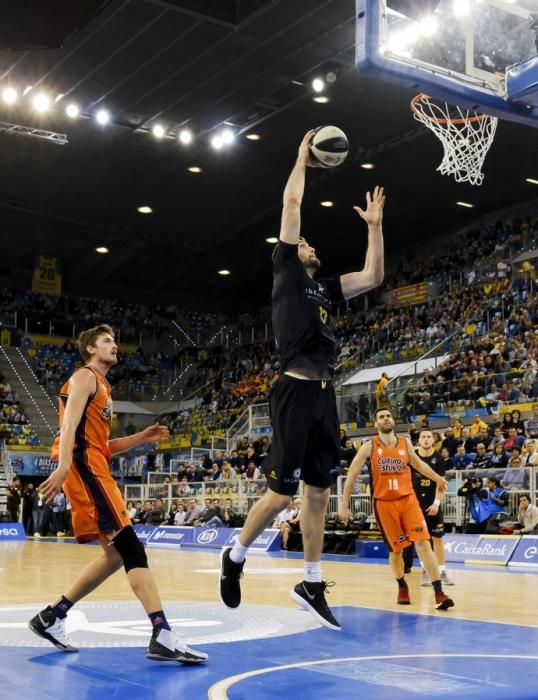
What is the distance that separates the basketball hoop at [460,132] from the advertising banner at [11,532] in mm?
18466

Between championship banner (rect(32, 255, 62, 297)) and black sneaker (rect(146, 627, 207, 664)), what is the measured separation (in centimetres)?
3549

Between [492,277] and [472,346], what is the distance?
4415mm

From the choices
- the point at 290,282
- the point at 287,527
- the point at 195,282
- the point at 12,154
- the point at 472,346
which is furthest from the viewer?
the point at 195,282

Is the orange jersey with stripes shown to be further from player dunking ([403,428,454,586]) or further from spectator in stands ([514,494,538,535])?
spectator in stands ([514,494,538,535])

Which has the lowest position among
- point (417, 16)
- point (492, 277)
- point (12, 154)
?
point (417, 16)

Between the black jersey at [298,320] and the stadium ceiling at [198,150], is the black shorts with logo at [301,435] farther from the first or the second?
the stadium ceiling at [198,150]

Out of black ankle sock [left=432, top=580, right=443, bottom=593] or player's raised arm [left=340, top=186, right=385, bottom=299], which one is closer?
player's raised arm [left=340, top=186, right=385, bottom=299]

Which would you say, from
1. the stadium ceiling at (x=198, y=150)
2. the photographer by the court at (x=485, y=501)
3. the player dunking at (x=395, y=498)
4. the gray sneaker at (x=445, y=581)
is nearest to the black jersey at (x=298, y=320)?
the player dunking at (x=395, y=498)

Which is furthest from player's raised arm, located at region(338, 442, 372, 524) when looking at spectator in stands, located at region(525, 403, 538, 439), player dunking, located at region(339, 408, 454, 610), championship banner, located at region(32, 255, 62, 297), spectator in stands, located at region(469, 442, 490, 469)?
championship banner, located at region(32, 255, 62, 297)

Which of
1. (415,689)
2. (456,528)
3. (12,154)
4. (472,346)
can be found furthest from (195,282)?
(415,689)

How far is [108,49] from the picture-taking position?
878 inches

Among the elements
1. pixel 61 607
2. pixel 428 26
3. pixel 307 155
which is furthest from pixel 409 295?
pixel 61 607

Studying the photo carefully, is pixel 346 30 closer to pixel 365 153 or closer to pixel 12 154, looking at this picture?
pixel 365 153

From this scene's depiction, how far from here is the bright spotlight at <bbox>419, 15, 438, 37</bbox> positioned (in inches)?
288
